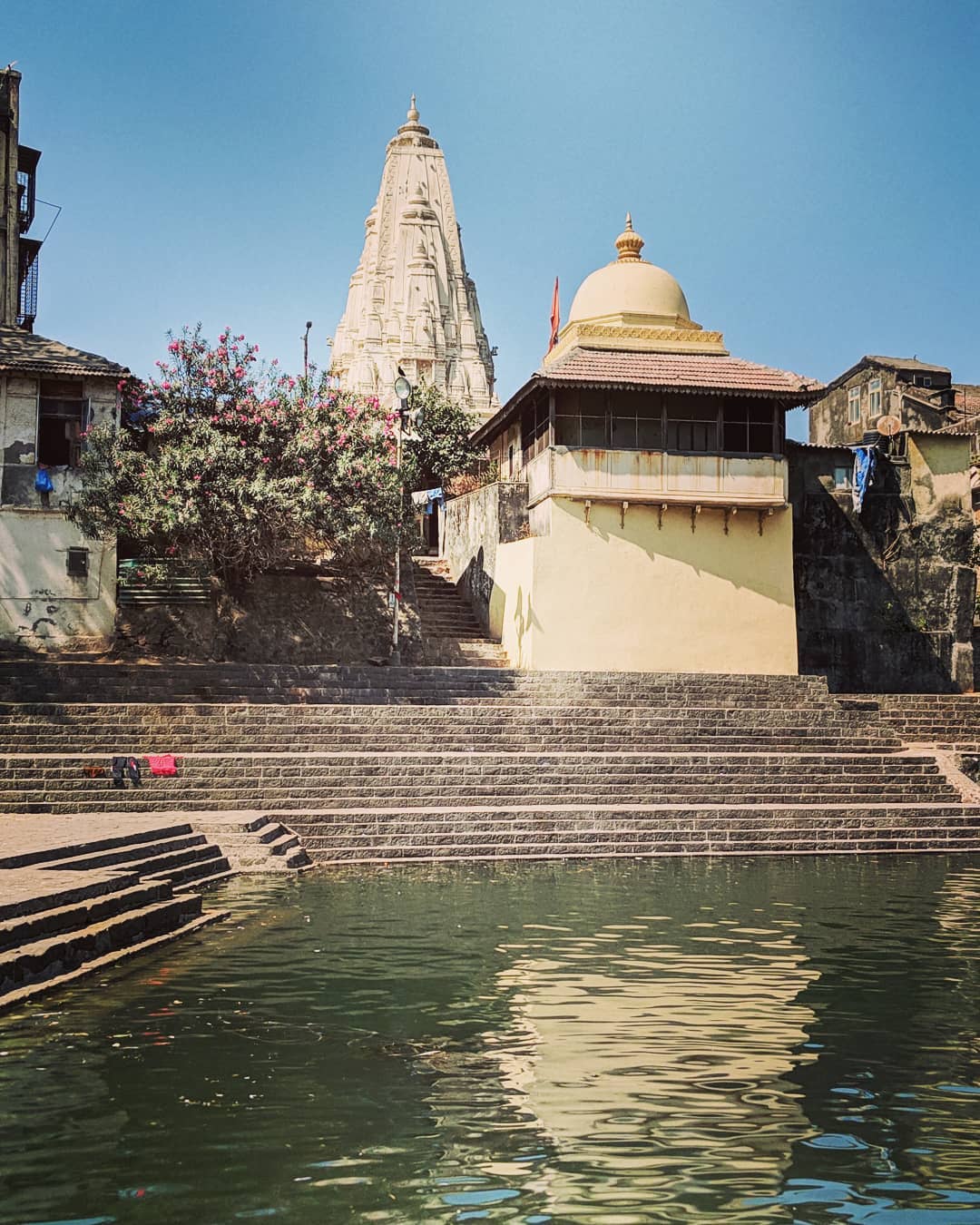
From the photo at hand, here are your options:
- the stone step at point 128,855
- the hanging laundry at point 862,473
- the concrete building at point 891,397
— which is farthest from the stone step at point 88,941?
the concrete building at point 891,397

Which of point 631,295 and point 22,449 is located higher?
point 631,295

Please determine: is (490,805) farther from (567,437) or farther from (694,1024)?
(567,437)

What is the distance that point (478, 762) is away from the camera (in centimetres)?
1642

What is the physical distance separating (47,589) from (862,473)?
53.4ft

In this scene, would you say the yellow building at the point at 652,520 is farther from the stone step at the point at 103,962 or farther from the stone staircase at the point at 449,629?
the stone step at the point at 103,962

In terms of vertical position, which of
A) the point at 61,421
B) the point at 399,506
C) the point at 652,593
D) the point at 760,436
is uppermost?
the point at 61,421

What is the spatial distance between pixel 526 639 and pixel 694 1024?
615 inches

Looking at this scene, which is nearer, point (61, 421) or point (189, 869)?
point (189, 869)

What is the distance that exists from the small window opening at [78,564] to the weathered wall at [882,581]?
14.1 meters

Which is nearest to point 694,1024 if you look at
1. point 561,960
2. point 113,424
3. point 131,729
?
point 561,960

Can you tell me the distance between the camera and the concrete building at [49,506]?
22.6 metres

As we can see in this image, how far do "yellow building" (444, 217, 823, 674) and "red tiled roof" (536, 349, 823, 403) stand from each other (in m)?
0.04

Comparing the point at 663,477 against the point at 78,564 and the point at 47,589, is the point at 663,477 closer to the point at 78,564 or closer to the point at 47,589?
the point at 78,564

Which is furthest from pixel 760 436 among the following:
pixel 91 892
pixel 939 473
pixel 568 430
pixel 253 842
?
pixel 91 892
